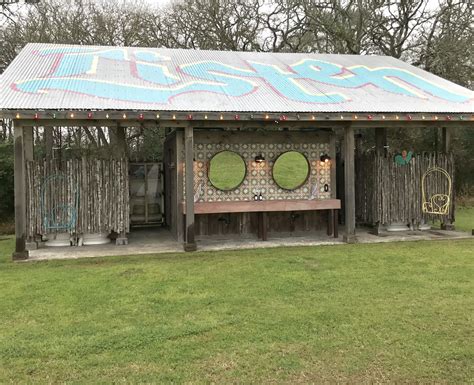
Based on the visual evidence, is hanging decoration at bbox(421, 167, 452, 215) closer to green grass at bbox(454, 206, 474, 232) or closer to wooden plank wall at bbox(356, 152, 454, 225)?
wooden plank wall at bbox(356, 152, 454, 225)

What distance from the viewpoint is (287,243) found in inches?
348

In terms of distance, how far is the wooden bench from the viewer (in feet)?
28.2

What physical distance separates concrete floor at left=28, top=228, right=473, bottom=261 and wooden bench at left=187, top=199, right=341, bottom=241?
345mm

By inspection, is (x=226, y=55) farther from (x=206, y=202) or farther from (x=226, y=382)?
(x=226, y=382)

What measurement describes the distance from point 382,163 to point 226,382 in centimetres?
811

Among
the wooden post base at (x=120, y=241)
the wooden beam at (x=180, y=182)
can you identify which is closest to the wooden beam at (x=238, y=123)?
the wooden beam at (x=180, y=182)

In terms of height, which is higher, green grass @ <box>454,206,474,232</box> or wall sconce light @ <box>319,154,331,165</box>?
wall sconce light @ <box>319,154,331,165</box>

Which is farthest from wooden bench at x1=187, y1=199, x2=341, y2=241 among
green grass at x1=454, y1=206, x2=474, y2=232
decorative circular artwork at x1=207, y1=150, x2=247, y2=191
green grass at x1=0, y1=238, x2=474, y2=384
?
green grass at x1=454, y1=206, x2=474, y2=232

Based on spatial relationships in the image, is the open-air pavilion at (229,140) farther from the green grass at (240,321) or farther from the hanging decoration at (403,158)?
the green grass at (240,321)

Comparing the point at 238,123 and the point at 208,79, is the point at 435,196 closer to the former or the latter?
the point at 238,123

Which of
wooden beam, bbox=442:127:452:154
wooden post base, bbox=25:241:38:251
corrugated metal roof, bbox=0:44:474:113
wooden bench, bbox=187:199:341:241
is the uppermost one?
corrugated metal roof, bbox=0:44:474:113

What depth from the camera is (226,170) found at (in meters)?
9.38

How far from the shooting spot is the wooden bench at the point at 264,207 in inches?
338

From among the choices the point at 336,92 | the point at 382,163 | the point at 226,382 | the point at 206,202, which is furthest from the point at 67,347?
the point at 382,163
